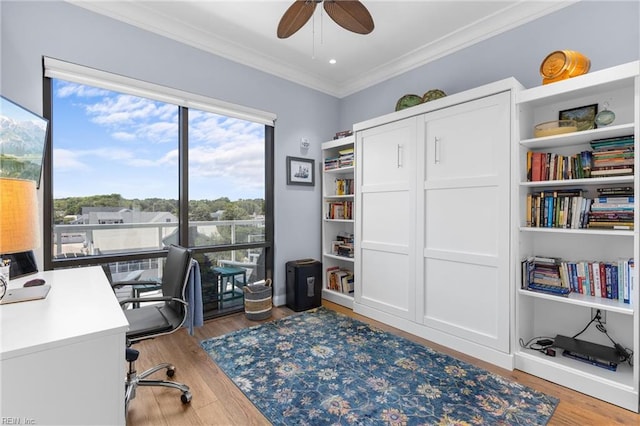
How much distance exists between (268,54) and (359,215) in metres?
2.07

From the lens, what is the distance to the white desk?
0.92 metres

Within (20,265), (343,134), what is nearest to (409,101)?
(343,134)

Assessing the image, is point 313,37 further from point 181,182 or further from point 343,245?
point 343,245

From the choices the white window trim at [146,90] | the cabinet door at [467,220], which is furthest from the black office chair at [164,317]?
the cabinet door at [467,220]

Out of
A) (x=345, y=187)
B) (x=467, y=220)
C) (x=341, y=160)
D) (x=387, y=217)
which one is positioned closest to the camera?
(x=467, y=220)

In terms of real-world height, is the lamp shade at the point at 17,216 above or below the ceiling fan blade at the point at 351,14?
below

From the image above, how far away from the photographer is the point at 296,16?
2.13 m

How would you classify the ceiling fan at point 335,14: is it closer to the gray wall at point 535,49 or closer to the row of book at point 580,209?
the gray wall at point 535,49

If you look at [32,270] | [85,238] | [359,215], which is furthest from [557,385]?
[85,238]

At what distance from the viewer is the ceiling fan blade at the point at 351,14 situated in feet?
6.48

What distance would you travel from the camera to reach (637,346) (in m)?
1.78

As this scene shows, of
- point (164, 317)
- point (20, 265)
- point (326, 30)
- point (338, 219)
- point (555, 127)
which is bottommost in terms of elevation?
point (164, 317)

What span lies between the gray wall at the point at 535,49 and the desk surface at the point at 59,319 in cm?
328

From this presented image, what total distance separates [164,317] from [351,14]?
94.5 inches
